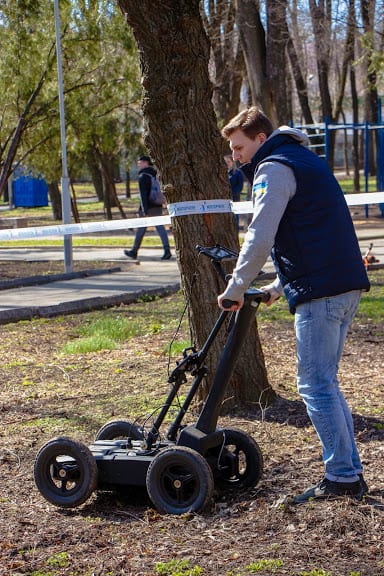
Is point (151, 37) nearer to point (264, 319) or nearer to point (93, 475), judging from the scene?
point (93, 475)

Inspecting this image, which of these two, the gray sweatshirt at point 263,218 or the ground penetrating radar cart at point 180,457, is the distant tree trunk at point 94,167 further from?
the gray sweatshirt at point 263,218

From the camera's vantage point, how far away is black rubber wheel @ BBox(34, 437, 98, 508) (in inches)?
192

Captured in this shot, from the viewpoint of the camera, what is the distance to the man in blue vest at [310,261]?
14.9 feet

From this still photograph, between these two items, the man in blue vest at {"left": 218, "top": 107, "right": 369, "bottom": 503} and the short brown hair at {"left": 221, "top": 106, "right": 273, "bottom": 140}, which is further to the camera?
the short brown hair at {"left": 221, "top": 106, "right": 273, "bottom": 140}

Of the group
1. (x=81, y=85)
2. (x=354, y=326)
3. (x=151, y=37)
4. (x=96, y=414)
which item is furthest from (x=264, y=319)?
(x=81, y=85)

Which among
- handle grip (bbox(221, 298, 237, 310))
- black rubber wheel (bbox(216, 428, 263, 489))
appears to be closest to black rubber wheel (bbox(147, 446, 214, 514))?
black rubber wheel (bbox(216, 428, 263, 489))

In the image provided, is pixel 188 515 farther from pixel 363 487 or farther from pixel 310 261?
pixel 310 261

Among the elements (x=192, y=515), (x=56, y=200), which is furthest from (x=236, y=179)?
(x=56, y=200)

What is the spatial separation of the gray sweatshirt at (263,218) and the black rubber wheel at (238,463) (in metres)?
0.86

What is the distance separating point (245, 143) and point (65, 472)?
6.14 feet

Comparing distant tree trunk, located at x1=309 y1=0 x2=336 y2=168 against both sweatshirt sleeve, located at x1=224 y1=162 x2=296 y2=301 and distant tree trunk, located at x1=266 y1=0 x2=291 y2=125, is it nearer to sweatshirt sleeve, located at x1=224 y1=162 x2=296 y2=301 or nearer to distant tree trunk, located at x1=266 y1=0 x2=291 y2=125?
distant tree trunk, located at x1=266 y1=0 x2=291 y2=125

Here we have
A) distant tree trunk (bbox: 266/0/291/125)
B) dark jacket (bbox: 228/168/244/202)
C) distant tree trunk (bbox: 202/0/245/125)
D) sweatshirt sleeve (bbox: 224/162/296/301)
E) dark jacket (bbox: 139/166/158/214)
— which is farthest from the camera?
distant tree trunk (bbox: 202/0/245/125)

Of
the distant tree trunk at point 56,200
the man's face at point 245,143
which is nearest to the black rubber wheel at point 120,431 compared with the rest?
the man's face at point 245,143

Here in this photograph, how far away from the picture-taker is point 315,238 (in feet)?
15.0
